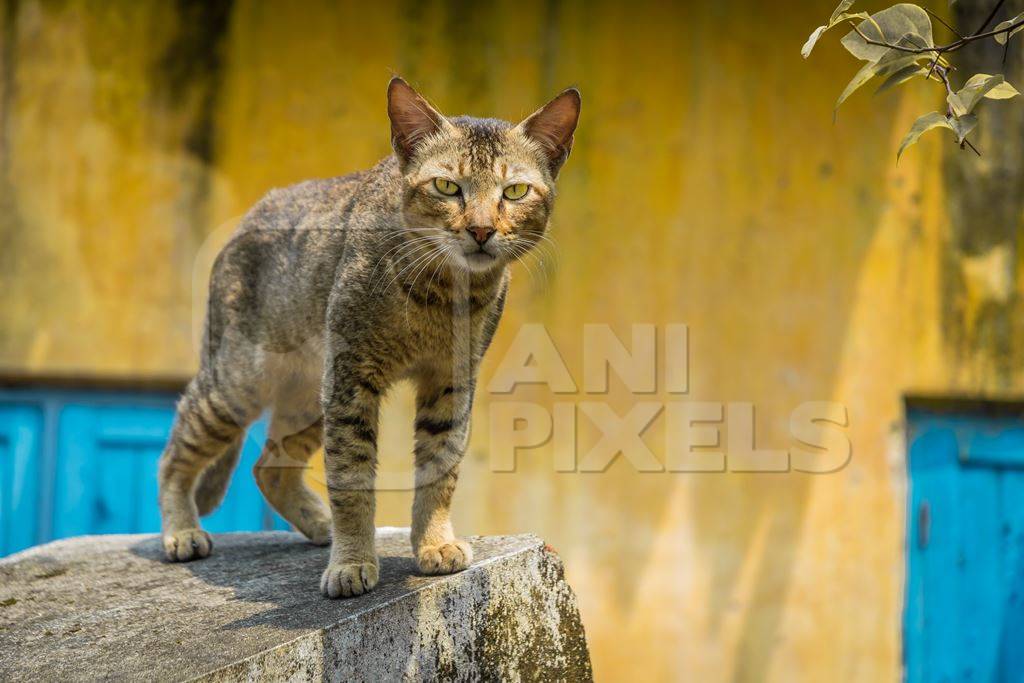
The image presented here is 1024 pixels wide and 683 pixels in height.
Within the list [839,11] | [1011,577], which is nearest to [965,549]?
[1011,577]

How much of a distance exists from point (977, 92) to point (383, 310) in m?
1.54

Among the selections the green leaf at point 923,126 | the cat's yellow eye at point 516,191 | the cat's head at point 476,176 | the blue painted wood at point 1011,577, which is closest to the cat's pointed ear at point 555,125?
the cat's head at point 476,176

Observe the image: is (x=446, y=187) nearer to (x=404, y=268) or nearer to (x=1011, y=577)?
(x=404, y=268)

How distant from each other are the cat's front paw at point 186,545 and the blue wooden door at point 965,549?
3.64m

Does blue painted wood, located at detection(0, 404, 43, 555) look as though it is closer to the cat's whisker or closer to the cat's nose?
the cat's whisker

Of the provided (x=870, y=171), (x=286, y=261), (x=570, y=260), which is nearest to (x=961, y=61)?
(x=870, y=171)

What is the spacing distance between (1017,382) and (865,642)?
1.48 meters

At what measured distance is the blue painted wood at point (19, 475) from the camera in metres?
5.79

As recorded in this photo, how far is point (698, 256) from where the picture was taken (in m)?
5.60

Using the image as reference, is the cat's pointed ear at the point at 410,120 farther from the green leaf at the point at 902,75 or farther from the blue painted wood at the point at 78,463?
the blue painted wood at the point at 78,463

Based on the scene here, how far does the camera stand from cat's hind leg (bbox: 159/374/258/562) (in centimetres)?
328

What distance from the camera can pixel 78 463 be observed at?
5.82 metres

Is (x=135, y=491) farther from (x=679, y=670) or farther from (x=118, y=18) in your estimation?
Result: (x=679, y=670)

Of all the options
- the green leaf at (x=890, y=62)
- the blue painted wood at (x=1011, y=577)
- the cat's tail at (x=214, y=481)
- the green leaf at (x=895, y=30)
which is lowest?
the blue painted wood at (x=1011, y=577)
